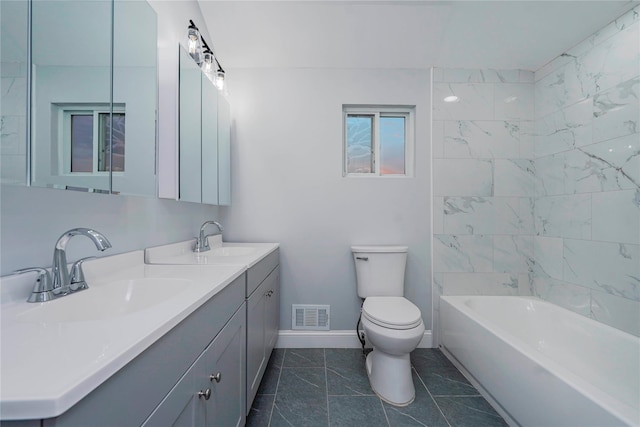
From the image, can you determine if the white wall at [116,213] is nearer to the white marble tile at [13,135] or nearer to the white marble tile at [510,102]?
the white marble tile at [13,135]

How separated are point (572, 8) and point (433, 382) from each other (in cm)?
248

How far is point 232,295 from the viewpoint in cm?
97

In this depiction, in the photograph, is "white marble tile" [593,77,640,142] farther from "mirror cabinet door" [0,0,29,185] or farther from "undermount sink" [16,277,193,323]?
"mirror cabinet door" [0,0,29,185]


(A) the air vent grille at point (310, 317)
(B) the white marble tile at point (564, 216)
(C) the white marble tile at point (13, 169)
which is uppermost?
(C) the white marble tile at point (13, 169)

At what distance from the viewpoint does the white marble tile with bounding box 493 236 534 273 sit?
2.00 m

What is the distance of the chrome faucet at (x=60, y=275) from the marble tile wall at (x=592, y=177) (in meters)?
2.45

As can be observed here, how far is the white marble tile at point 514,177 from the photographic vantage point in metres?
2.00

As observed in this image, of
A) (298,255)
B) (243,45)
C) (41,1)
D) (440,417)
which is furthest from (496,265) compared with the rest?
(41,1)

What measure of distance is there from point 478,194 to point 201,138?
206 centimetres

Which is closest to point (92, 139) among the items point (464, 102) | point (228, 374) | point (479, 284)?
point (228, 374)

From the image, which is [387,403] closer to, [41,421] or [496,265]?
[496,265]

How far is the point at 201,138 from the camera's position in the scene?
1.50 m

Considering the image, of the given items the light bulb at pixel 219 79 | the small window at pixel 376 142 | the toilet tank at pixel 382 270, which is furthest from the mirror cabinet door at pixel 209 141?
the toilet tank at pixel 382 270

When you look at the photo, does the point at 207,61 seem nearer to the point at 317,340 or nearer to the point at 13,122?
the point at 13,122
